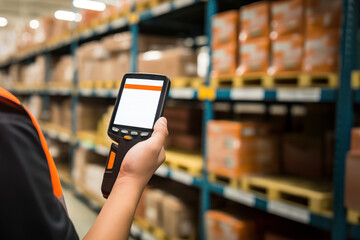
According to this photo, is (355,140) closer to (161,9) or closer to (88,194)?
(161,9)

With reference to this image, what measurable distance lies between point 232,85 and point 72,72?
11.5ft

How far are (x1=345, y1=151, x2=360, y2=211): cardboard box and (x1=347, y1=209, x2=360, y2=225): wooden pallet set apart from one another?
26mm

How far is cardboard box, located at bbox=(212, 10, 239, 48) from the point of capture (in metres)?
2.73

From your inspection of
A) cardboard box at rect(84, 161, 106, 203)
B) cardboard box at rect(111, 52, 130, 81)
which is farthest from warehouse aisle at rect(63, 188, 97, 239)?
cardboard box at rect(84, 161, 106, 203)

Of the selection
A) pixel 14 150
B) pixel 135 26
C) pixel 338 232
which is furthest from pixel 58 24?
pixel 14 150

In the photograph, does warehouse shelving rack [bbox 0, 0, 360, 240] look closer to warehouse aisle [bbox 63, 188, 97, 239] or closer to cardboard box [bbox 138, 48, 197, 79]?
cardboard box [bbox 138, 48, 197, 79]

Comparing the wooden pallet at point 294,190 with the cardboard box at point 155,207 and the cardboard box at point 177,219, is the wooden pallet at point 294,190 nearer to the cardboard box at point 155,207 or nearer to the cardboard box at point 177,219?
the cardboard box at point 177,219

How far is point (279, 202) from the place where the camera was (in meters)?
2.35

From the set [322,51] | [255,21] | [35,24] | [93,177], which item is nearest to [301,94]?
[322,51]

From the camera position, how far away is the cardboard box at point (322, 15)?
2.09 metres

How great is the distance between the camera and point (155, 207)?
341cm

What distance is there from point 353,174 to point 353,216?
0.74 ft

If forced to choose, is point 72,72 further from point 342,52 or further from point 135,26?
point 342,52

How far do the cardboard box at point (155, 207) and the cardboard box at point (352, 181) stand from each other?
1800 mm
